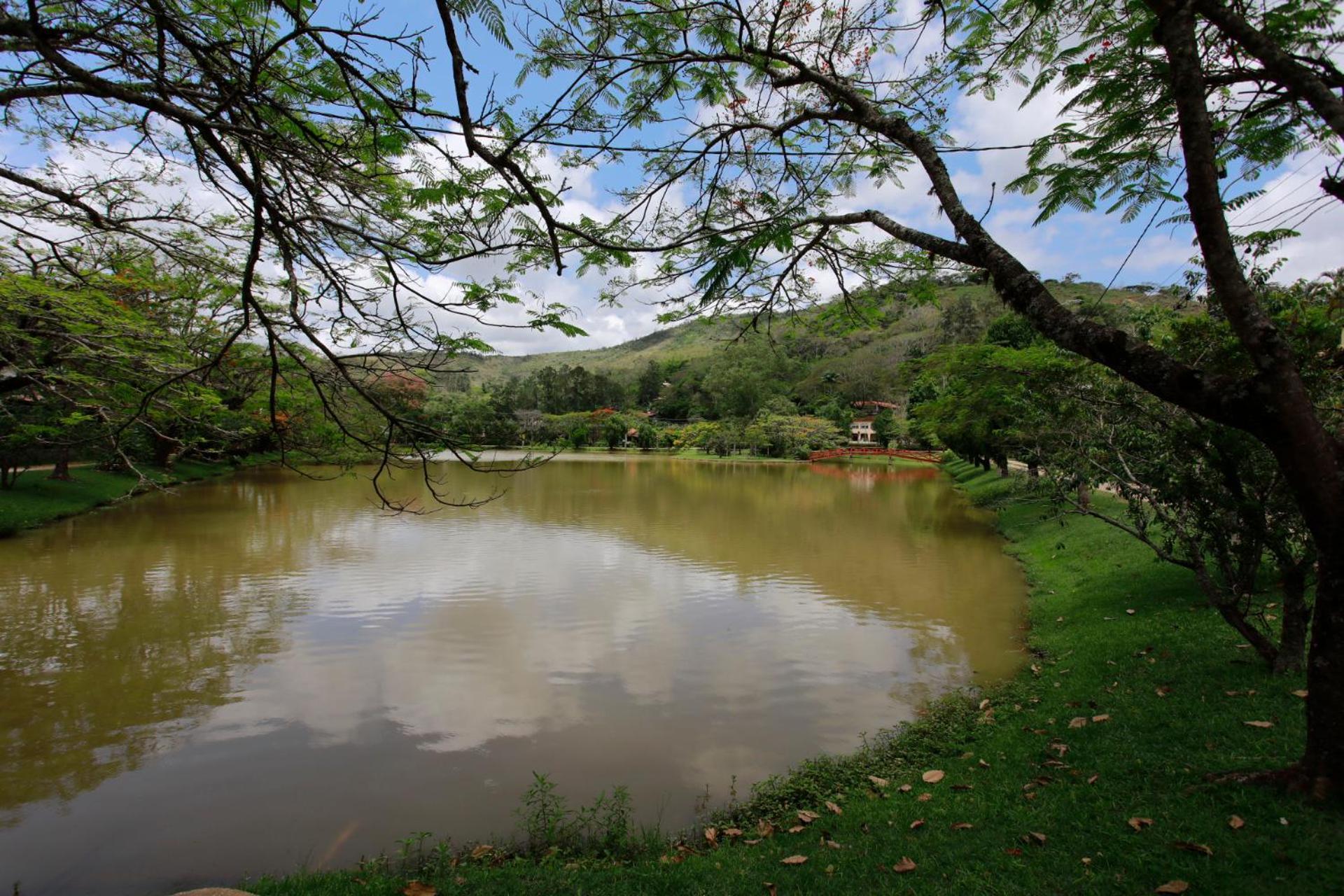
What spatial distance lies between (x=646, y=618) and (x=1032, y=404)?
5.95 m

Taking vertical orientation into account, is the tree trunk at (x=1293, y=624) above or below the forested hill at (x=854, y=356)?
below

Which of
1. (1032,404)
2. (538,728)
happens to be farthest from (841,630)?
(538,728)

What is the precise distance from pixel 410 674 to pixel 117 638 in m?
4.17

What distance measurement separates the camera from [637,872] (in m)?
3.43

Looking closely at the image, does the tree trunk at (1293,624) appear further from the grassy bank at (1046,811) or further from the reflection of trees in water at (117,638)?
the reflection of trees in water at (117,638)

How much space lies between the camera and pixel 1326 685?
2705 mm

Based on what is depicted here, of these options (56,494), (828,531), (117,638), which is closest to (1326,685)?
(117,638)

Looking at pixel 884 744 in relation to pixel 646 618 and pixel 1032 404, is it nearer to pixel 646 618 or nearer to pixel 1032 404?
pixel 646 618

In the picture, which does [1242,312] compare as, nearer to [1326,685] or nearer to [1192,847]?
[1326,685]

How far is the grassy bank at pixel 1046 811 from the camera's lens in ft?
9.43

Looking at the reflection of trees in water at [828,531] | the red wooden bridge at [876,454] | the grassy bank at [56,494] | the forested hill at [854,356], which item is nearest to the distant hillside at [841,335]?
the forested hill at [854,356]

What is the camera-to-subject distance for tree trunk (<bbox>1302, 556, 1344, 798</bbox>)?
2.58 metres

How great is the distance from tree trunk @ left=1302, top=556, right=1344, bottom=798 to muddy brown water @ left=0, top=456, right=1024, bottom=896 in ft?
10.3

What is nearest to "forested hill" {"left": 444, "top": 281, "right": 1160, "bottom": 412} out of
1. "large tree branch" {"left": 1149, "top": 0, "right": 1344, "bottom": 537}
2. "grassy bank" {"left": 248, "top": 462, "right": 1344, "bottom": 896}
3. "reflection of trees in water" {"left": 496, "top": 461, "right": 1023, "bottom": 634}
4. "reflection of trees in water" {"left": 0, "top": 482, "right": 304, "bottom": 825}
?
"reflection of trees in water" {"left": 496, "top": 461, "right": 1023, "bottom": 634}
